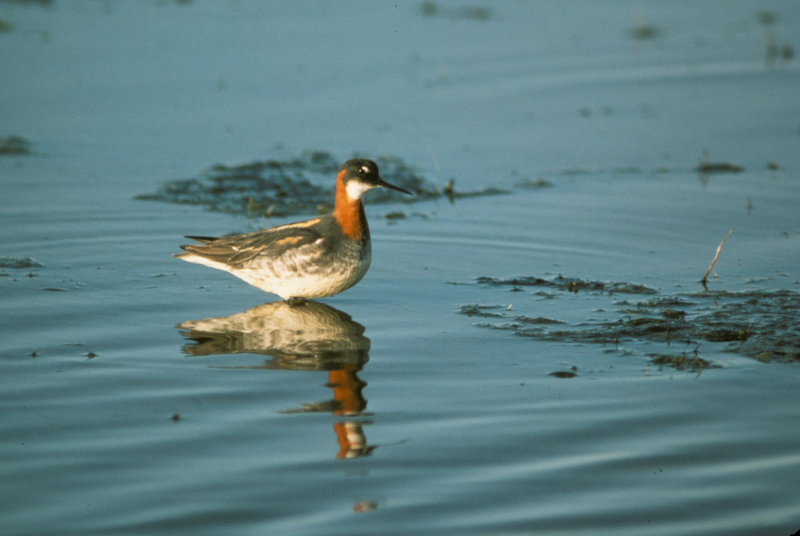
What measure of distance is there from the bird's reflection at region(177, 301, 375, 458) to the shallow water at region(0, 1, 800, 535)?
0.12ft

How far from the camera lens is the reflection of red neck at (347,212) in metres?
8.30

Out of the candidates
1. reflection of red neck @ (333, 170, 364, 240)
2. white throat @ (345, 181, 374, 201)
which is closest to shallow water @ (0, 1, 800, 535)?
reflection of red neck @ (333, 170, 364, 240)

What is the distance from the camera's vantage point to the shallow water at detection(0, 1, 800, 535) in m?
5.04

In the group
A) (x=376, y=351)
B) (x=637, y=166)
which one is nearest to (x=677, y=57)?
(x=637, y=166)

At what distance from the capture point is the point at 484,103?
14.6 metres

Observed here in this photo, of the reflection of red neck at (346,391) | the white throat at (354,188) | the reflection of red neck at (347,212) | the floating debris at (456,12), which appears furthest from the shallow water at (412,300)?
the floating debris at (456,12)

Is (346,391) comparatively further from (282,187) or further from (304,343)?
(282,187)

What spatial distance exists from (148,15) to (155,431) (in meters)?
15.2

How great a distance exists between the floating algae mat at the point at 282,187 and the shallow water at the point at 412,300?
28cm

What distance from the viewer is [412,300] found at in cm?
823

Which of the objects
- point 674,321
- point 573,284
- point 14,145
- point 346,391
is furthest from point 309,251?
point 14,145

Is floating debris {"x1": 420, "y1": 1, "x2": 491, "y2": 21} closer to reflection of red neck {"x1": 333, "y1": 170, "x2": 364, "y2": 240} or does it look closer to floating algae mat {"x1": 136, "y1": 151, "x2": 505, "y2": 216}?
floating algae mat {"x1": 136, "y1": 151, "x2": 505, "y2": 216}

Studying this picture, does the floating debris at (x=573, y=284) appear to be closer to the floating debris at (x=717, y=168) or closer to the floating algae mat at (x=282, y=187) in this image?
the floating algae mat at (x=282, y=187)

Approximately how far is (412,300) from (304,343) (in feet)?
4.34
